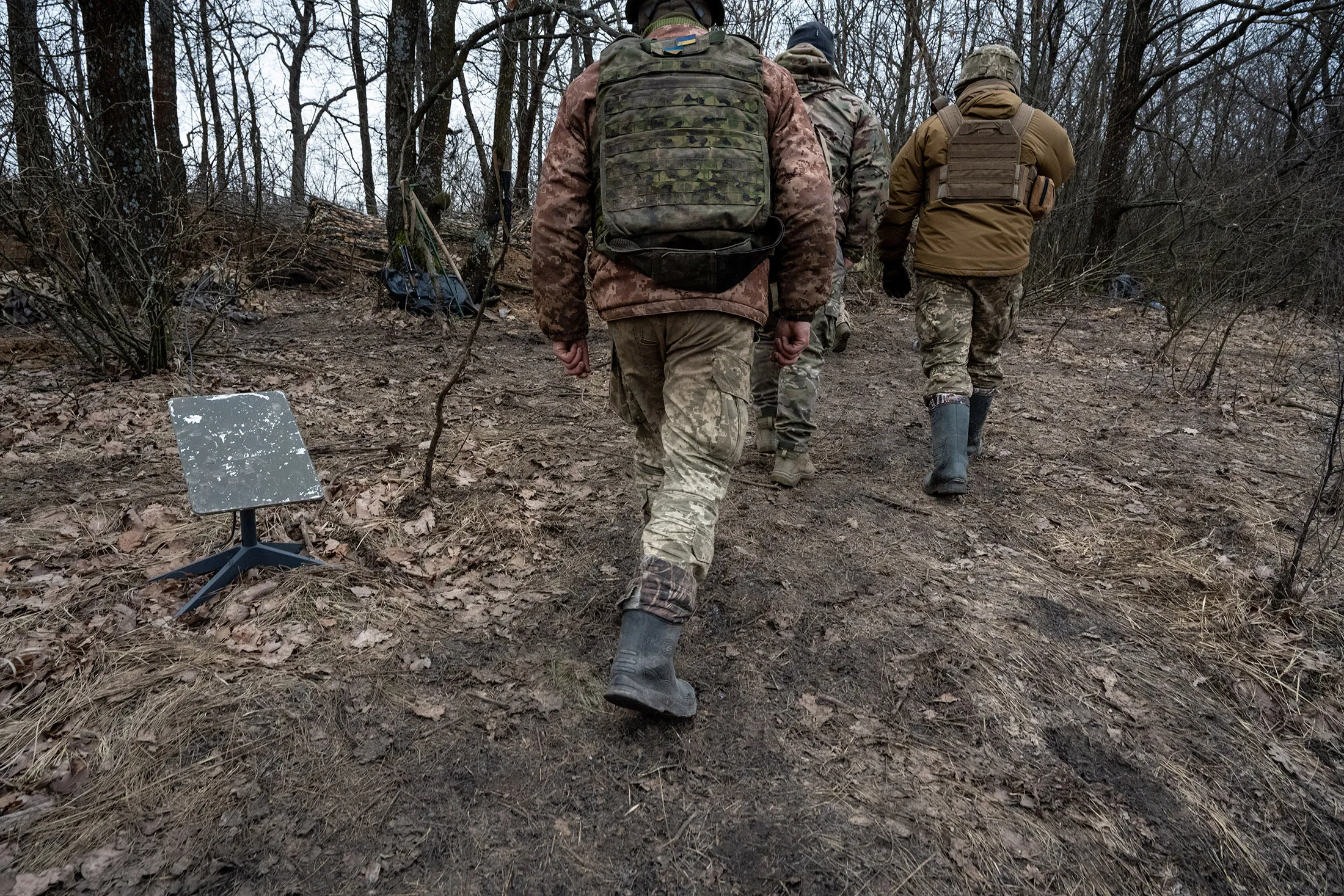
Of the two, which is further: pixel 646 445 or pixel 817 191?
pixel 646 445

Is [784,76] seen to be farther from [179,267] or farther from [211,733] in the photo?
[179,267]

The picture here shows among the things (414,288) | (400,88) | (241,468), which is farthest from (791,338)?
(400,88)

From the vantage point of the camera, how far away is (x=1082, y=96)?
11.5m

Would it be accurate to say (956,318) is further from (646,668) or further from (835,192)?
(646,668)

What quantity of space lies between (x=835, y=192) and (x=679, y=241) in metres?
2.05

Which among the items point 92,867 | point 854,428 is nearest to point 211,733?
point 92,867

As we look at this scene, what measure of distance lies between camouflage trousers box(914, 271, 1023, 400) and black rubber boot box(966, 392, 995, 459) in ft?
0.73

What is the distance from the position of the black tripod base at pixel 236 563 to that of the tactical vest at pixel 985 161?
134 inches

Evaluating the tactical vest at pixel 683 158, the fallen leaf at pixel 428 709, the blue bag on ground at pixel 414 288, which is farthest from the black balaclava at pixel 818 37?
the blue bag on ground at pixel 414 288

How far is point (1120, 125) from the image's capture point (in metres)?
10.9

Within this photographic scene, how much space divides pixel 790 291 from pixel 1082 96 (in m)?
11.6

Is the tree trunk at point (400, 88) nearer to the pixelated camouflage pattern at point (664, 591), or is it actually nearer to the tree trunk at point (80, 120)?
the tree trunk at point (80, 120)

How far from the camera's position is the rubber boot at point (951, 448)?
3.91 meters

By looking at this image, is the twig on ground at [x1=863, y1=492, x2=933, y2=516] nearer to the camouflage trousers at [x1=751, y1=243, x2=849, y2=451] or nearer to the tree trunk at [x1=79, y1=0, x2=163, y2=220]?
the camouflage trousers at [x1=751, y1=243, x2=849, y2=451]
